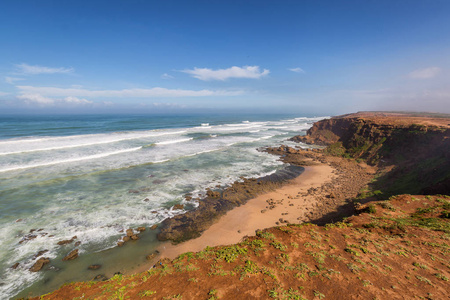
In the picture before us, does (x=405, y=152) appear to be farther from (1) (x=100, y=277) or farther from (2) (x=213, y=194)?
(1) (x=100, y=277)

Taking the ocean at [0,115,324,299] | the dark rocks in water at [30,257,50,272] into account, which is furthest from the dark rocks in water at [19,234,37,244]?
the dark rocks in water at [30,257,50,272]

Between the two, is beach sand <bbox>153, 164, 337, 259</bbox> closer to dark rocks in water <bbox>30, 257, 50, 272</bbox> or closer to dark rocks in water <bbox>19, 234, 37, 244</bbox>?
dark rocks in water <bbox>30, 257, 50, 272</bbox>

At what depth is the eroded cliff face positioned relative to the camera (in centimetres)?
1560

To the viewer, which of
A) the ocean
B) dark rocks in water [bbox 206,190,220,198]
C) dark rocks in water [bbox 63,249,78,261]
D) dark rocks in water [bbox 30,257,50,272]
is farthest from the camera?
dark rocks in water [bbox 206,190,220,198]

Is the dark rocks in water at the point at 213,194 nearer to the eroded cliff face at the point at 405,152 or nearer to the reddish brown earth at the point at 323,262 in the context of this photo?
the reddish brown earth at the point at 323,262

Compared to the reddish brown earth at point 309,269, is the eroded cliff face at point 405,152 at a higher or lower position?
higher

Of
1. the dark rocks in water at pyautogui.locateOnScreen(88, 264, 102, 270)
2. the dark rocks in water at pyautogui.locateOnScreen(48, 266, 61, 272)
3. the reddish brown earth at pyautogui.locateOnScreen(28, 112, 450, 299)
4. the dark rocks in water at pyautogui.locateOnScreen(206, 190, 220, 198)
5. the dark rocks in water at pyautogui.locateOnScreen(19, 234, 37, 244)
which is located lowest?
the dark rocks in water at pyautogui.locateOnScreen(88, 264, 102, 270)

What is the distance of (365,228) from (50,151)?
4184 centimetres

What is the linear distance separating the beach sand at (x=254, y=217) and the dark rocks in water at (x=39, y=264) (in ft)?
19.2

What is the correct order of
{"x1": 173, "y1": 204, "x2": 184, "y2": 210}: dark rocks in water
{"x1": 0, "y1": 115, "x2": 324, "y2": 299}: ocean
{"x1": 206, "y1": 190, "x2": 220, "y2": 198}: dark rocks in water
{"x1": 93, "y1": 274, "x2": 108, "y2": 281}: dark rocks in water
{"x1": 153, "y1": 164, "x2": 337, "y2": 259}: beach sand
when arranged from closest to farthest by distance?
{"x1": 93, "y1": 274, "x2": 108, "y2": 281}: dark rocks in water → {"x1": 0, "y1": 115, "x2": 324, "y2": 299}: ocean → {"x1": 153, "y1": 164, "x2": 337, "y2": 259}: beach sand → {"x1": 173, "y1": 204, "x2": 184, "y2": 210}: dark rocks in water → {"x1": 206, "y1": 190, "x2": 220, "y2": 198}: dark rocks in water

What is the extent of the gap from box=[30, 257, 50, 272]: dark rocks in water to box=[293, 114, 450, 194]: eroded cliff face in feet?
81.2

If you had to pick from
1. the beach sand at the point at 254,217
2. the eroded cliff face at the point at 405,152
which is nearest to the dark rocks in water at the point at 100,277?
the beach sand at the point at 254,217

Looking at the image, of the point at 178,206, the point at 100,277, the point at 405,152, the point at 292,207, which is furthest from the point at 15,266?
the point at 405,152

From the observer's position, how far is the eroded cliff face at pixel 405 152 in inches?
614
